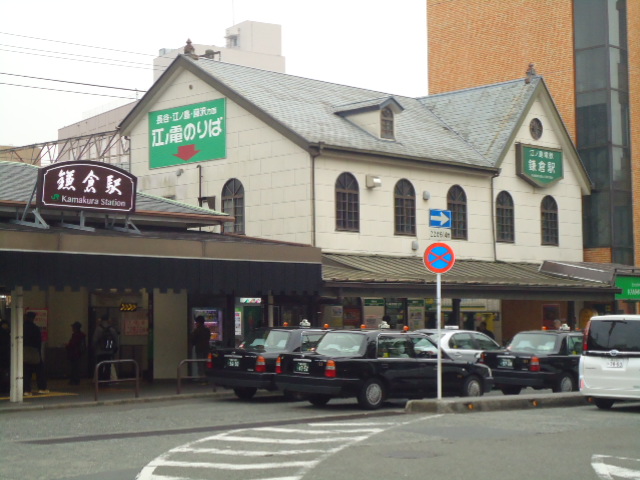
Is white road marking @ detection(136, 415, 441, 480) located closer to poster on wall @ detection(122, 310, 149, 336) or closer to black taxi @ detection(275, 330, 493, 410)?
black taxi @ detection(275, 330, 493, 410)

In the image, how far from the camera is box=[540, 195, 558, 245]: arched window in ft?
134

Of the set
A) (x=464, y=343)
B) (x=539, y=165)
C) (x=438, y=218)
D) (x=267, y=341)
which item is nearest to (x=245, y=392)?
(x=267, y=341)

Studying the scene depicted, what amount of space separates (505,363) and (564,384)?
1.44 meters

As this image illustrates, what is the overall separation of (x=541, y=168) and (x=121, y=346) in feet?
62.4

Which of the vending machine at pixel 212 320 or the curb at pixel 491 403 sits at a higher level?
the vending machine at pixel 212 320

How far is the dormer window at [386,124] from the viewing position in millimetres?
35656

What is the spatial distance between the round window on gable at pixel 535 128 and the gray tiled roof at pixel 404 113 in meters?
Answer: 0.93

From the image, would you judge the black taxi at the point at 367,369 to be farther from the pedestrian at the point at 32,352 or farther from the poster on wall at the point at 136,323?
the poster on wall at the point at 136,323

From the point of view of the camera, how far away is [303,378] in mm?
20750

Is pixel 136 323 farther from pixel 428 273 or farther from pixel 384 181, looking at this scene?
pixel 384 181

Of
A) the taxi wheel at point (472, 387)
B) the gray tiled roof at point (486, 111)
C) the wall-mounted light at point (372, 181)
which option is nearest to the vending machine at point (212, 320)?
the wall-mounted light at point (372, 181)

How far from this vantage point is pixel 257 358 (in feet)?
74.7

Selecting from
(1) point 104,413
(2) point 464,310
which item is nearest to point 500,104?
(2) point 464,310

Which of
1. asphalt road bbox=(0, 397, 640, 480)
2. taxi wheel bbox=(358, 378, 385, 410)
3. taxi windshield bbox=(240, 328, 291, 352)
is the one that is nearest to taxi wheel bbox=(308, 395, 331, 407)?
asphalt road bbox=(0, 397, 640, 480)
